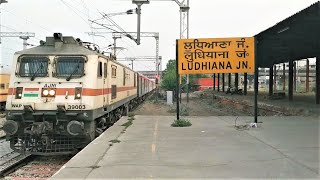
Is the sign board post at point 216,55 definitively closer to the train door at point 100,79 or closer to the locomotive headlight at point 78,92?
the train door at point 100,79

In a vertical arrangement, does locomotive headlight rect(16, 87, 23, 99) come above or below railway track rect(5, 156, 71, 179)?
above

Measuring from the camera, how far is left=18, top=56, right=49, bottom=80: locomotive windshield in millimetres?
11970

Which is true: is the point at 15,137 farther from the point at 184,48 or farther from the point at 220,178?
the point at 184,48

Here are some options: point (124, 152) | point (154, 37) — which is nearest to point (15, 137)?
point (124, 152)

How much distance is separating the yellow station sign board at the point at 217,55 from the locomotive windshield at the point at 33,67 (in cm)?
608

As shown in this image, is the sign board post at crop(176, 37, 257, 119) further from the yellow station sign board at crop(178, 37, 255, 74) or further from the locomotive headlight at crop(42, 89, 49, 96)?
the locomotive headlight at crop(42, 89, 49, 96)

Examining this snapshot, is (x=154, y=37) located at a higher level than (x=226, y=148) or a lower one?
higher

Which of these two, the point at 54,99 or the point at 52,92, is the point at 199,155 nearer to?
the point at 54,99

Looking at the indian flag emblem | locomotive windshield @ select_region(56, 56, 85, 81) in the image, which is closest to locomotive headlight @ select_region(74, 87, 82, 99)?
locomotive windshield @ select_region(56, 56, 85, 81)

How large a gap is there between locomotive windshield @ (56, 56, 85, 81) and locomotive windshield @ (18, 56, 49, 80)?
36 centimetres

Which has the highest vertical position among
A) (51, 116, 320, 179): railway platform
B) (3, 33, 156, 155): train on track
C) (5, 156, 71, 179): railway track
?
(3, 33, 156, 155): train on track

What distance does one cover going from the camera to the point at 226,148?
1034 centimetres

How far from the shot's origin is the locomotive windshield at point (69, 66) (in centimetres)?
1193

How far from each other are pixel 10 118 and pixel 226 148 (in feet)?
18.7
